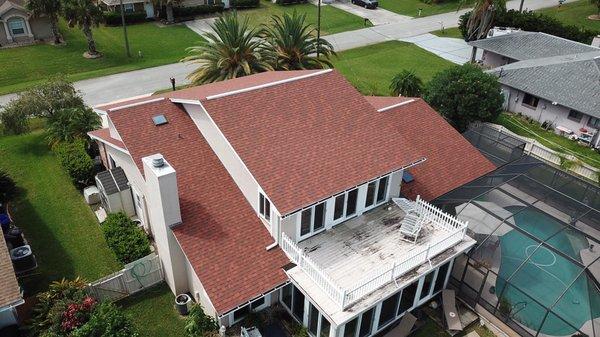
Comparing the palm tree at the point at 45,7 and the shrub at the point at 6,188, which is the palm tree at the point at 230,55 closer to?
the shrub at the point at 6,188

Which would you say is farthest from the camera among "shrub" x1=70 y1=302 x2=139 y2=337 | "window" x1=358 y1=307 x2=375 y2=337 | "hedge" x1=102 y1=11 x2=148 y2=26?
"hedge" x1=102 y1=11 x2=148 y2=26

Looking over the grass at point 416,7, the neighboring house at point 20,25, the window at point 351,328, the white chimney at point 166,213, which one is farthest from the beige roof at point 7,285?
the grass at point 416,7

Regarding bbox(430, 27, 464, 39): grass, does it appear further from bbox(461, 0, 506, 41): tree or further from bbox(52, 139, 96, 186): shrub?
bbox(52, 139, 96, 186): shrub

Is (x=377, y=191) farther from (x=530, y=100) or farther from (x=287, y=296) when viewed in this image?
(x=530, y=100)

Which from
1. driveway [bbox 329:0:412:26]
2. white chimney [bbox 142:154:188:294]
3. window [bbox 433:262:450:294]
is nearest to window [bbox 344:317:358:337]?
window [bbox 433:262:450:294]

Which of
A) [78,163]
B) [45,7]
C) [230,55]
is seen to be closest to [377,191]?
[230,55]

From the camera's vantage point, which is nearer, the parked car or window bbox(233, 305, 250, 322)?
window bbox(233, 305, 250, 322)
